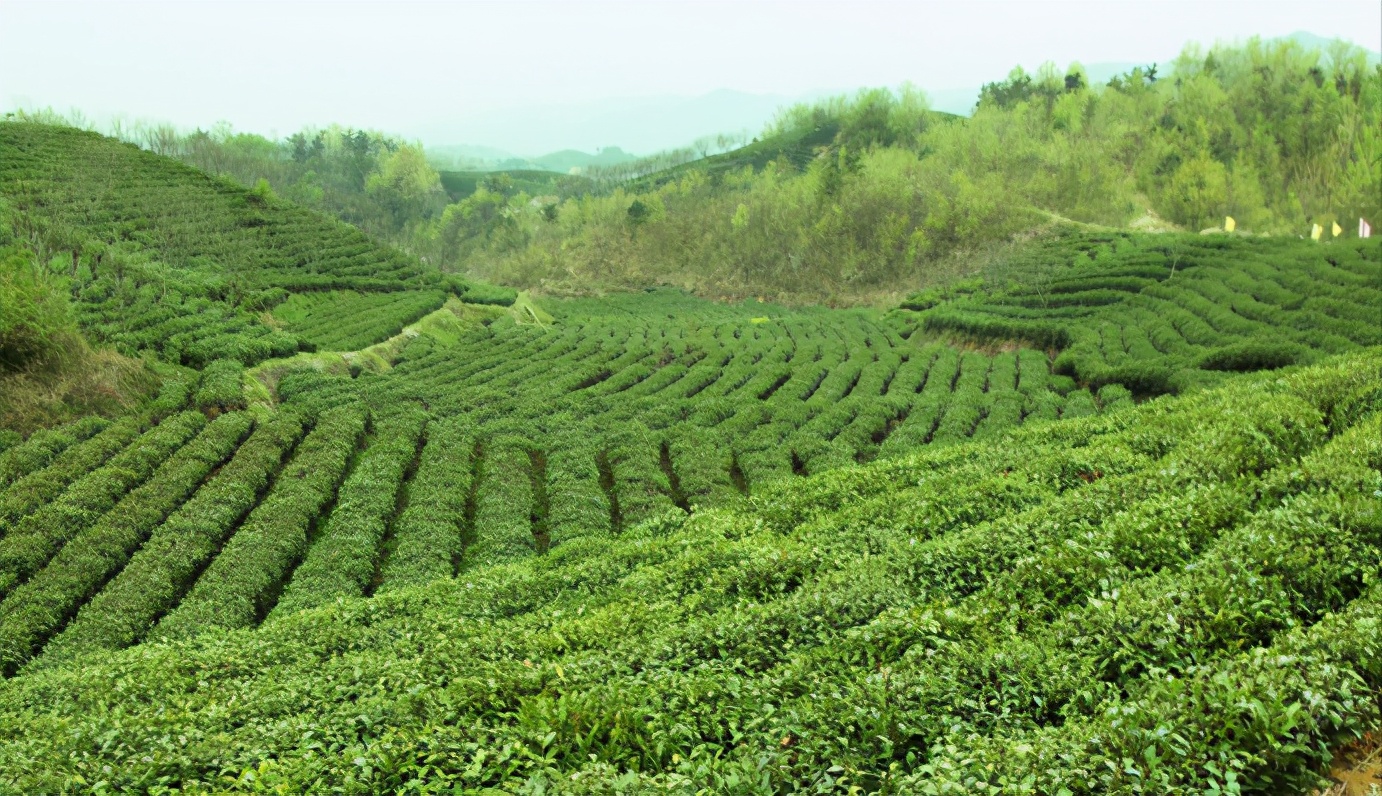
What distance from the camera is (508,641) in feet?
33.5

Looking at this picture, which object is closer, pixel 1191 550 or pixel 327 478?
pixel 1191 550

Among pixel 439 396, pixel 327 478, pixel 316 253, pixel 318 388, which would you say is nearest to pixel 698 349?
pixel 439 396

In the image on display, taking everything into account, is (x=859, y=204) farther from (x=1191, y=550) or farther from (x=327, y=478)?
(x=1191, y=550)

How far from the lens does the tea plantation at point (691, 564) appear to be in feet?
21.7

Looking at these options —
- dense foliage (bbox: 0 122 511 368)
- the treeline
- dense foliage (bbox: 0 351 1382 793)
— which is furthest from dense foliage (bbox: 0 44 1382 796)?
the treeline

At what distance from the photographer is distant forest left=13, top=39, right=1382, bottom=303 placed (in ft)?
237

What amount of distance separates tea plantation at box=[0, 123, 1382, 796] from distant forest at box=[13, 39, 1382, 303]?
36.2 meters

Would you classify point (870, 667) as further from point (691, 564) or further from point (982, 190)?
point (982, 190)

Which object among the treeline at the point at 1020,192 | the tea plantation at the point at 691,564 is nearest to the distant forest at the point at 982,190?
the treeline at the point at 1020,192

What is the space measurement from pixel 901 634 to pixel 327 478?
19.7 metres

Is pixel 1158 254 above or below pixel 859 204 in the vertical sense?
below

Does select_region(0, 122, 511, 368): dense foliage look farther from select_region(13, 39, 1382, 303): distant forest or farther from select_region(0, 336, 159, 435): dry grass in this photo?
select_region(13, 39, 1382, 303): distant forest

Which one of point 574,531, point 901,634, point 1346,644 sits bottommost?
point 574,531

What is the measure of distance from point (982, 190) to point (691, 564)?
7566cm
